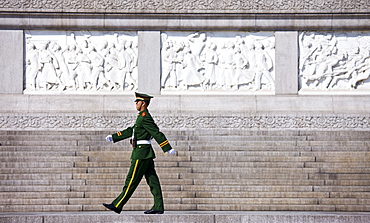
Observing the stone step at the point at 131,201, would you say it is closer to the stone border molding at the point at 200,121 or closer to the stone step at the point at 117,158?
the stone step at the point at 117,158

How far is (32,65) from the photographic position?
16.6 metres

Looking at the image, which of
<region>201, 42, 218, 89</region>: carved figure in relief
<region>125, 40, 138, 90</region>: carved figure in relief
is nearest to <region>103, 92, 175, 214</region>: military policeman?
<region>125, 40, 138, 90</region>: carved figure in relief

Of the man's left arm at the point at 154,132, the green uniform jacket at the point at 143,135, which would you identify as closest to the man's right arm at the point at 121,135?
the green uniform jacket at the point at 143,135

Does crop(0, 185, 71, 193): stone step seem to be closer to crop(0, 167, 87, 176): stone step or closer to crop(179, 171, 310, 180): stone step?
crop(0, 167, 87, 176): stone step

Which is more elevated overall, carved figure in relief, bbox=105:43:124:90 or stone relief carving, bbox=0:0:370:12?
stone relief carving, bbox=0:0:370:12

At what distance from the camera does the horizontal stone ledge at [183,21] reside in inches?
654

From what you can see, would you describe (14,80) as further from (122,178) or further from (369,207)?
(369,207)

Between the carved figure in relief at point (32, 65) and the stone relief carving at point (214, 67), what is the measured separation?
3050 mm

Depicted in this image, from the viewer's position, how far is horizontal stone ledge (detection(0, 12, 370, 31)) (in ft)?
54.5

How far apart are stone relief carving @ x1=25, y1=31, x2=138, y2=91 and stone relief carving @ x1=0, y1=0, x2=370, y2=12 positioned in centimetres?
88

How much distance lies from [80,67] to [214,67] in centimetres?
324

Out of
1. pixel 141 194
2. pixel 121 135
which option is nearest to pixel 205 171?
pixel 141 194

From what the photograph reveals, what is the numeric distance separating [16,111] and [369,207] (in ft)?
28.4

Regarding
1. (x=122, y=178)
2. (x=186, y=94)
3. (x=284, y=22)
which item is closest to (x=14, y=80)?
(x=186, y=94)
